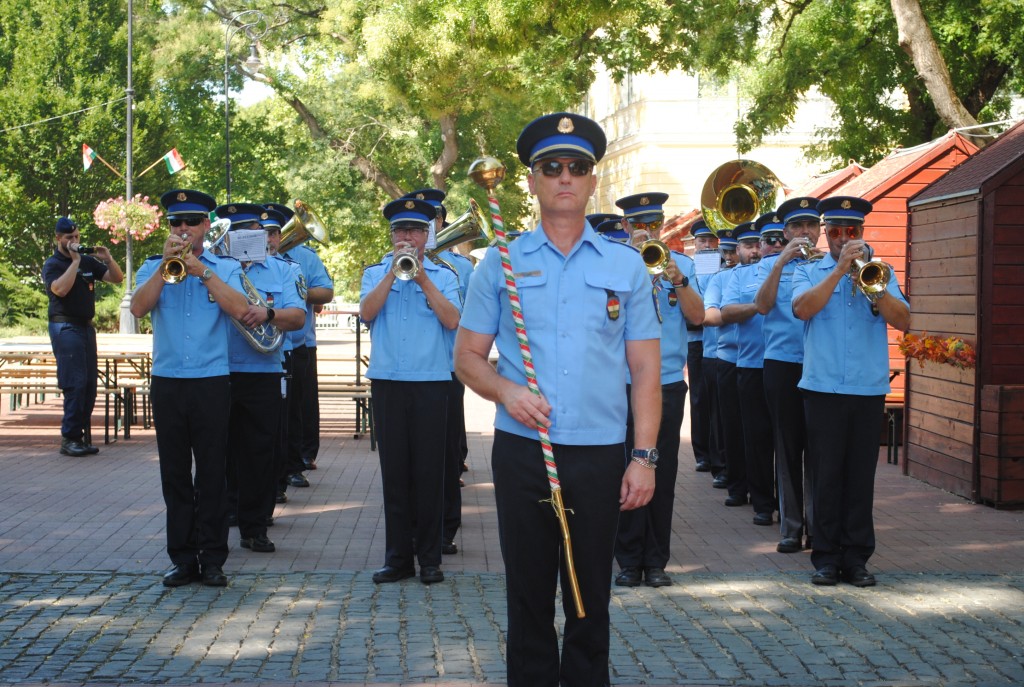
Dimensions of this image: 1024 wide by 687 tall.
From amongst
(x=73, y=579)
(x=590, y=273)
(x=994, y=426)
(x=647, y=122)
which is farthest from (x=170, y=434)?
(x=647, y=122)

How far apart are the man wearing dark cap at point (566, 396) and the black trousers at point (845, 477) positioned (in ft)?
11.3

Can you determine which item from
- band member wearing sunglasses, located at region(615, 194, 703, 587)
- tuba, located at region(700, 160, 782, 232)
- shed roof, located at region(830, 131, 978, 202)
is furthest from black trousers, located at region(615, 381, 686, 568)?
shed roof, located at region(830, 131, 978, 202)

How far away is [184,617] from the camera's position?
691 centimetres

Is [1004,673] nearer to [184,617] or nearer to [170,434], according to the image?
[184,617]

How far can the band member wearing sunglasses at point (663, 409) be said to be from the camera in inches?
308

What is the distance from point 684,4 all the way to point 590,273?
14.7 metres

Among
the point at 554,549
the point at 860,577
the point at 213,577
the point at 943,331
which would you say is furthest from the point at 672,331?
the point at 943,331

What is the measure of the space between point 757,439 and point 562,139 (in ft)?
20.1

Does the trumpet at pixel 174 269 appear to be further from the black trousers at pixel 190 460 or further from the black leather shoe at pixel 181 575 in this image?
the black leather shoe at pixel 181 575

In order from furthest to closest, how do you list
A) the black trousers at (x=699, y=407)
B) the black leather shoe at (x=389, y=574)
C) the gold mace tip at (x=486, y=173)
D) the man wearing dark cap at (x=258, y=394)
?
the black trousers at (x=699, y=407) → the man wearing dark cap at (x=258, y=394) → the black leather shoe at (x=389, y=574) → the gold mace tip at (x=486, y=173)

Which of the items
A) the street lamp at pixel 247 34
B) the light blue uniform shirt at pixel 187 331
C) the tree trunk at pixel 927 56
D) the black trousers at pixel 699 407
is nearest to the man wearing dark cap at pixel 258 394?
the light blue uniform shirt at pixel 187 331

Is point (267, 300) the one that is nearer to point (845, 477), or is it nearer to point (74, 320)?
point (845, 477)

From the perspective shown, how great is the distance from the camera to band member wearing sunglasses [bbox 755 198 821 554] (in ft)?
28.8

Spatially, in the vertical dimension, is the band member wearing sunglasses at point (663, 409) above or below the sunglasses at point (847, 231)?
below
